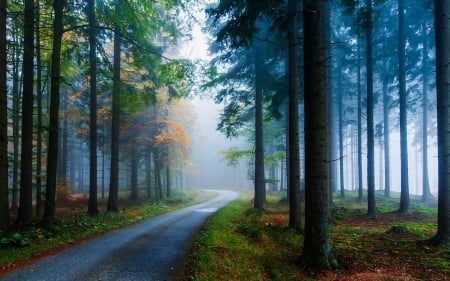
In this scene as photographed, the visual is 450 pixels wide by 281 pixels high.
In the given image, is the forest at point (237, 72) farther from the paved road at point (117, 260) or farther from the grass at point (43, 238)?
the paved road at point (117, 260)

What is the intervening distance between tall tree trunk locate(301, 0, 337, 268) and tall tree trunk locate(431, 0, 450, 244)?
3.26 meters

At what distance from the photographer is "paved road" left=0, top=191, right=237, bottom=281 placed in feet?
20.5

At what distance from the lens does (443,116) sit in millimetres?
7867

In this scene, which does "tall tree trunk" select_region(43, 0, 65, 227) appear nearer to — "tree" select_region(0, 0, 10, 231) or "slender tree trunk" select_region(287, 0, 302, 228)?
"tree" select_region(0, 0, 10, 231)

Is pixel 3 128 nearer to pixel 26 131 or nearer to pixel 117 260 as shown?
pixel 26 131

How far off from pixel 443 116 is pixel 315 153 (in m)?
3.78

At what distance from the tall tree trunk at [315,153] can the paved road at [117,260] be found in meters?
3.18

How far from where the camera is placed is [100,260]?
7.33 m

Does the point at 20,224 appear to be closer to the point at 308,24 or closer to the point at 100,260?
the point at 100,260

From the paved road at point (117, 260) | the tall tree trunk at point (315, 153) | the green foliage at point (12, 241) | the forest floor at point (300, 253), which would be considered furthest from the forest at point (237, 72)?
the paved road at point (117, 260)

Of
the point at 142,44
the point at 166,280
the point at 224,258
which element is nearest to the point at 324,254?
the point at 224,258

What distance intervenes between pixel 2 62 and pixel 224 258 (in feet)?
28.8

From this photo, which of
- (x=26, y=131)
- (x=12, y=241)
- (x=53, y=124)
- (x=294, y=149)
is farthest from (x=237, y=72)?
(x=12, y=241)

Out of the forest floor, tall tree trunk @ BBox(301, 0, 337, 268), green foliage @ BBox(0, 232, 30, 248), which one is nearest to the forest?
tall tree trunk @ BBox(301, 0, 337, 268)
